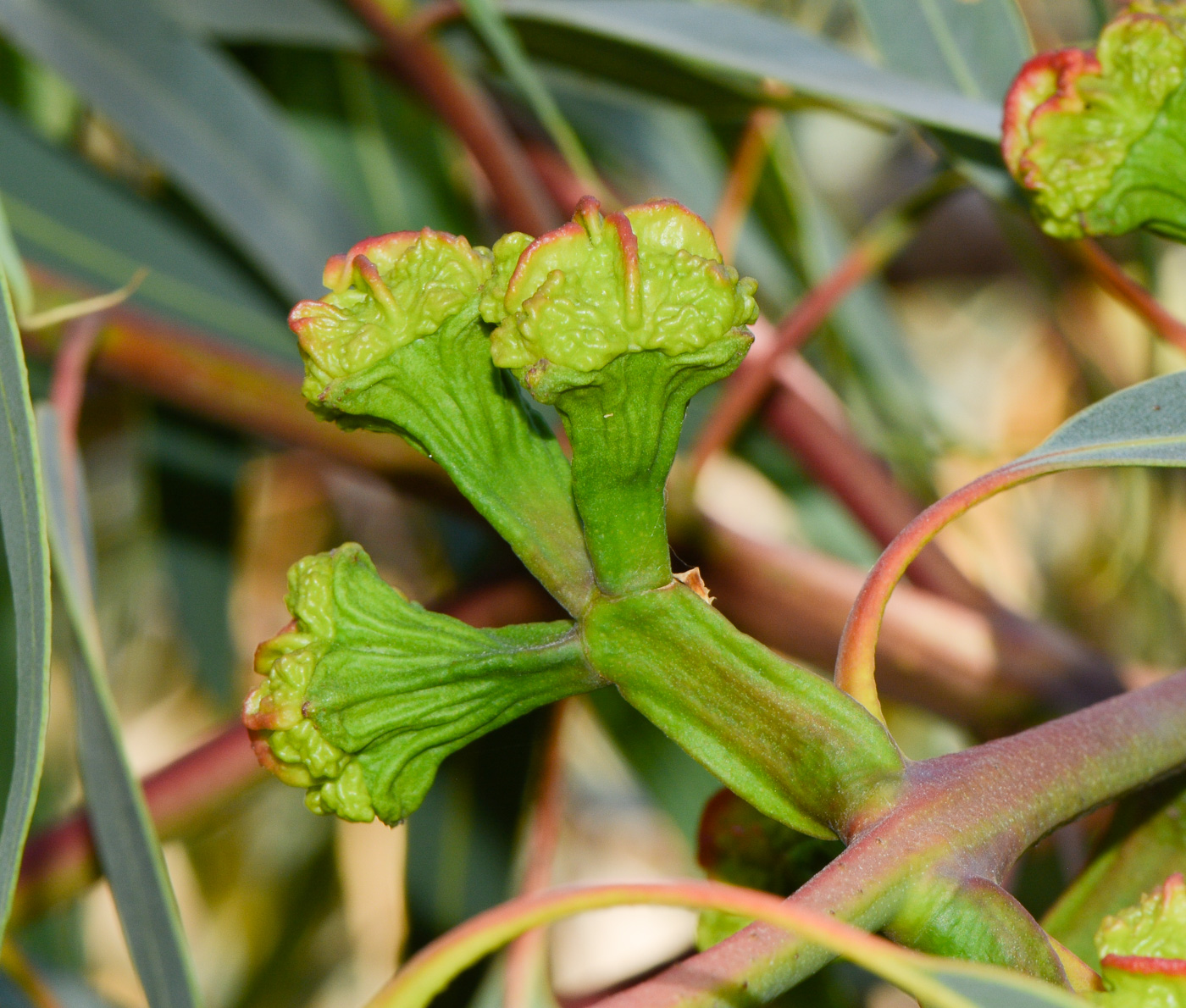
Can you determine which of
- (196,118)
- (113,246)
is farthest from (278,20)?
(113,246)

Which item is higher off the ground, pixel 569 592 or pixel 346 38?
pixel 346 38

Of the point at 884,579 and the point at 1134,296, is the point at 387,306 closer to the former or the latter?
the point at 884,579

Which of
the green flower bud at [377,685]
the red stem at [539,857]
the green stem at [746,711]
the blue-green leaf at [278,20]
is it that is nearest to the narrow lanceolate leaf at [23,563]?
the green flower bud at [377,685]

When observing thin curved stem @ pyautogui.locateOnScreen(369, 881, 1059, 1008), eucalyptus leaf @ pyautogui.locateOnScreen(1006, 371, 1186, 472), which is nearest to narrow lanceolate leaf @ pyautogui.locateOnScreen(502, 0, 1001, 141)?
eucalyptus leaf @ pyautogui.locateOnScreen(1006, 371, 1186, 472)

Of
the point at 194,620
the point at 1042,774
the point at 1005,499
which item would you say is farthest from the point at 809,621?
the point at 1005,499

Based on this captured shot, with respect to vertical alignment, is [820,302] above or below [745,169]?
below

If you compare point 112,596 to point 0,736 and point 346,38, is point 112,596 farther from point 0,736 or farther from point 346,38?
point 346,38

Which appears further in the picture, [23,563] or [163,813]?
[163,813]
